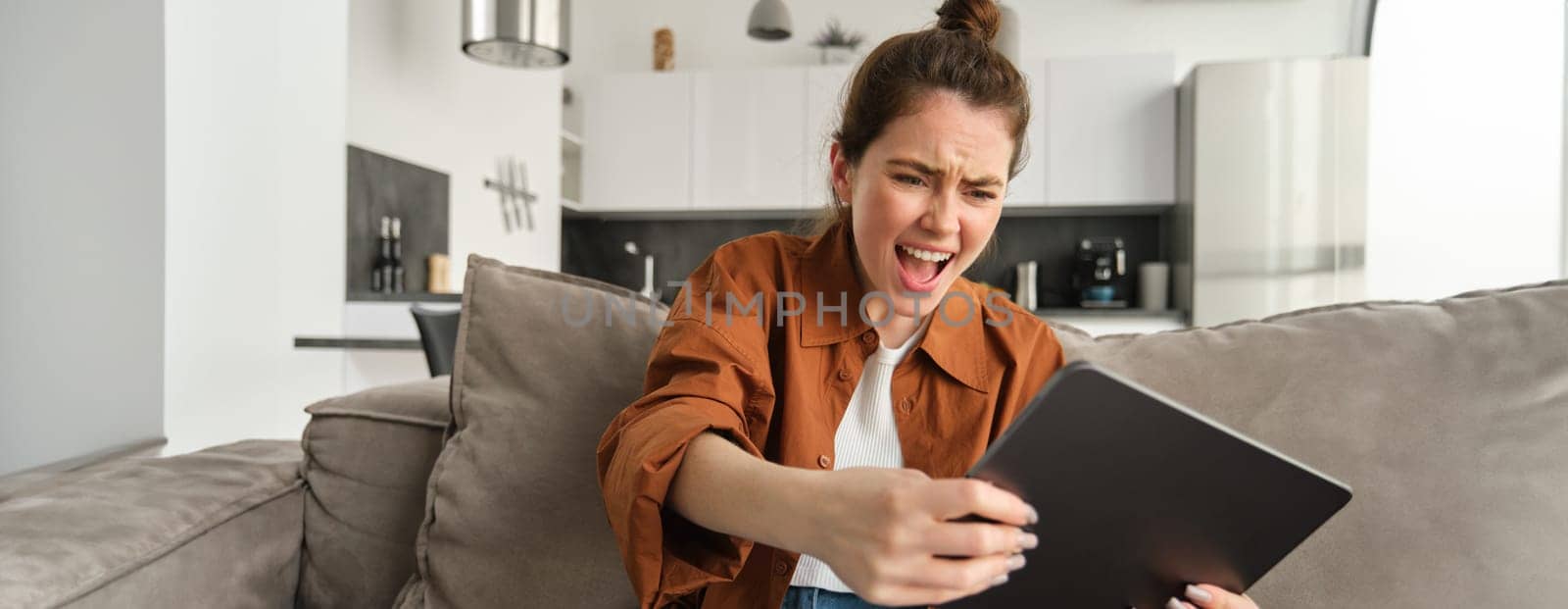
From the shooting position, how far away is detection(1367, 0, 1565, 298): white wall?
346 cm

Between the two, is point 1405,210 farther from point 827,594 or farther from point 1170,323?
point 827,594

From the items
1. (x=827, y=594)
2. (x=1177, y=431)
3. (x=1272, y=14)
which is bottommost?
(x=827, y=594)

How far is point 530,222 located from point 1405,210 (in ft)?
12.3

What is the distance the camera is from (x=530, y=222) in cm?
426

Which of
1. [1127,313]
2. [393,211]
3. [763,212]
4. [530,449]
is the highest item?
[763,212]

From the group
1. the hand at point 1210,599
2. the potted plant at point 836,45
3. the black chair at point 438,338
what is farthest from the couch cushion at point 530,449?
the potted plant at point 836,45

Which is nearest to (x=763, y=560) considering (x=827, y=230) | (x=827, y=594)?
(x=827, y=594)

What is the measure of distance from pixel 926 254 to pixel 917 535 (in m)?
0.45

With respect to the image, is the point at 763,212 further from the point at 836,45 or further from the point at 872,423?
the point at 872,423

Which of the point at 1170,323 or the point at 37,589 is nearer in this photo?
the point at 37,589

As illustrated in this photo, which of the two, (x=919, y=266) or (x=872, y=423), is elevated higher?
(x=919, y=266)

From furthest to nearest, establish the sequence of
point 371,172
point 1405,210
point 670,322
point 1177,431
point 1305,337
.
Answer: point 1405,210 < point 371,172 < point 1305,337 < point 670,322 < point 1177,431

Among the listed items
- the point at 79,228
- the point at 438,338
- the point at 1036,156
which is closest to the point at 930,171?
the point at 438,338

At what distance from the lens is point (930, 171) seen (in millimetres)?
975
